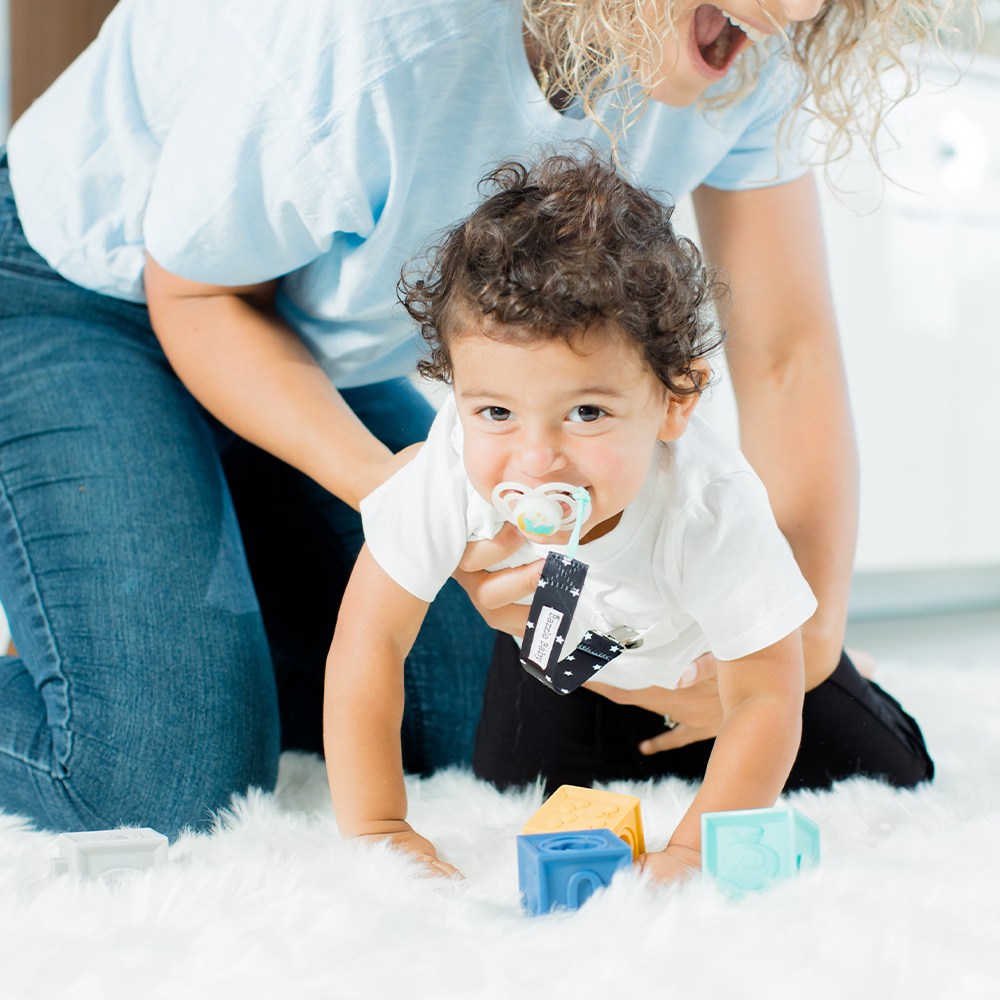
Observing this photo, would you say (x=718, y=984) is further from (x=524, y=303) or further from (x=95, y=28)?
(x=95, y=28)

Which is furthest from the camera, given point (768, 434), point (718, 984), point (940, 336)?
point (940, 336)

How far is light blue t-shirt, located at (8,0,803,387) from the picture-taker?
839 millimetres

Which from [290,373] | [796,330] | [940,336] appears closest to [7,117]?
[290,373]

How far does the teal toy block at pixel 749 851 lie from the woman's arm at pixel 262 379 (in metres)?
0.37

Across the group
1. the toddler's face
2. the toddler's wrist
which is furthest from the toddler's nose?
the toddler's wrist

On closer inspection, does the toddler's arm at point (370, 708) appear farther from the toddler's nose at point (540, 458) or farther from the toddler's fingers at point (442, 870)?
the toddler's nose at point (540, 458)

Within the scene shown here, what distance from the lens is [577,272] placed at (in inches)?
25.9

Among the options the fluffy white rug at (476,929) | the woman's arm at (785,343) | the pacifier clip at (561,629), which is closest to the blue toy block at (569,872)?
the fluffy white rug at (476,929)

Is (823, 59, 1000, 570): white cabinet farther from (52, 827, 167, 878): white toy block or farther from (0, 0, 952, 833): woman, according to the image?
(52, 827, 167, 878): white toy block

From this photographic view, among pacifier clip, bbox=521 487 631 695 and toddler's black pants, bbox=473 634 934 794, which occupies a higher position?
pacifier clip, bbox=521 487 631 695

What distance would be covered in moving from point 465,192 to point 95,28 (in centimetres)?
82

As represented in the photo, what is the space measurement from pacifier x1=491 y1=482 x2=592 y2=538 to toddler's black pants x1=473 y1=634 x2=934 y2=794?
13.6 inches

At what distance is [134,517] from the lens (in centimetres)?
98

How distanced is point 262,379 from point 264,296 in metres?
0.10
